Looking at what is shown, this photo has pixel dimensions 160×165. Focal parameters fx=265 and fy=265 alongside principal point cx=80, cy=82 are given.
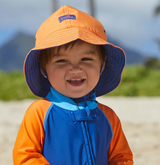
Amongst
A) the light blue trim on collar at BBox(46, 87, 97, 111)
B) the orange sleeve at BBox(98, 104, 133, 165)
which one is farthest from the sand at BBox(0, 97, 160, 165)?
the light blue trim on collar at BBox(46, 87, 97, 111)

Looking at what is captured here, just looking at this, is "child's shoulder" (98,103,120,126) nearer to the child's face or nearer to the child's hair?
the child's face

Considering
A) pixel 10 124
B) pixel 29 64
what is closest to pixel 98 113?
pixel 29 64

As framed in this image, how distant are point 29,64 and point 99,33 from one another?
1.44 ft

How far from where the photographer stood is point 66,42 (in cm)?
132

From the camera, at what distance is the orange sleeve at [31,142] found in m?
1.33

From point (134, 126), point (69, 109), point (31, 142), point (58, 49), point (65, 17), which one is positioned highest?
point (65, 17)

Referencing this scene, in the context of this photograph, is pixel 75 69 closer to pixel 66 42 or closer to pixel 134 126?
pixel 66 42

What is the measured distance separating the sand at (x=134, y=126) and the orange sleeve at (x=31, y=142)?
5.49 ft

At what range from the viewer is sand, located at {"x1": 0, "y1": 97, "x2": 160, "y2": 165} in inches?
122

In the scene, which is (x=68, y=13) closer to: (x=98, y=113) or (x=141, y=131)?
(x=98, y=113)

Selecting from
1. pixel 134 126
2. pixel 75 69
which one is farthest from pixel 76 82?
pixel 134 126

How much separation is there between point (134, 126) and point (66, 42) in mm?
3216

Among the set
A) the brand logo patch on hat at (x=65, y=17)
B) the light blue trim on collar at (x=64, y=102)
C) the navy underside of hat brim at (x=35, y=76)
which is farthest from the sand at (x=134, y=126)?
the brand logo patch on hat at (x=65, y=17)

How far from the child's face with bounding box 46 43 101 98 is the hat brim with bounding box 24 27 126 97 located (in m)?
0.07
